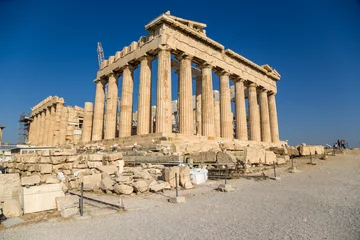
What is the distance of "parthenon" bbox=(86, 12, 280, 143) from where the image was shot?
18.2m

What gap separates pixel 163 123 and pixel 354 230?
14.4m

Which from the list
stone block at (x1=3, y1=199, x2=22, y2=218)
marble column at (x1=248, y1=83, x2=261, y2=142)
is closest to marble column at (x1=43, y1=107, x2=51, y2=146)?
marble column at (x1=248, y1=83, x2=261, y2=142)

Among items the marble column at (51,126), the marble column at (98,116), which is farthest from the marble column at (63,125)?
the marble column at (98,116)

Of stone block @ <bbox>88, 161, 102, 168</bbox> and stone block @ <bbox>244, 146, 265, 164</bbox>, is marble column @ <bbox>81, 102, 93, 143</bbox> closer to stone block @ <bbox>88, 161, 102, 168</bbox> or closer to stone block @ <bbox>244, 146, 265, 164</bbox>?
stone block @ <bbox>88, 161, 102, 168</bbox>

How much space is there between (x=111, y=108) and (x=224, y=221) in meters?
21.0

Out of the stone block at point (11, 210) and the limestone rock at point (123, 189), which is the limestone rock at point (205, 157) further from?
the stone block at point (11, 210)

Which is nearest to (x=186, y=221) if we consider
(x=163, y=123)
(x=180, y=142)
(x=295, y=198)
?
(x=295, y=198)

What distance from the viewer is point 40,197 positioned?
573 cm

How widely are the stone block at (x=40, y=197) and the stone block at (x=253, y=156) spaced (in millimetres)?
8932

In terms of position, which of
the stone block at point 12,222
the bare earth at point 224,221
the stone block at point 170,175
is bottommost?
the stone block at point 12,222

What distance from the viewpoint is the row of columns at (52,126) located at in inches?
1312

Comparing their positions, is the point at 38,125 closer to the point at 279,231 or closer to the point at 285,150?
the point at 285,150

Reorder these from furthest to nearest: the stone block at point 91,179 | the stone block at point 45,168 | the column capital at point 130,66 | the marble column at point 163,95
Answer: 1. the column capital at point 130,66
2. the marble column at point 163,95
3. the stone block at point 45,168
4. the stone block at point 91,179

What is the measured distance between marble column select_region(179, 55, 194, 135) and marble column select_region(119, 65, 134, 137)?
5486mm
